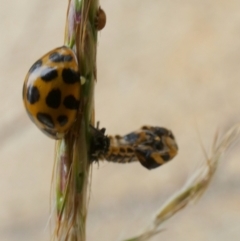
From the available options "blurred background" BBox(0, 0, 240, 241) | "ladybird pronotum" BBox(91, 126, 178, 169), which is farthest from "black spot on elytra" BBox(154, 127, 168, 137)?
"blurred background" BBox(0, 0, 240, 241)

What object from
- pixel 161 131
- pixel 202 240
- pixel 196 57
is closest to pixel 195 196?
pixel 161 131

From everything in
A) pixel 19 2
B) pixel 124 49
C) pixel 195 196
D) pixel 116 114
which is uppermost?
pixel 19 2

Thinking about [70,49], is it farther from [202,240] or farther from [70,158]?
[202,240]

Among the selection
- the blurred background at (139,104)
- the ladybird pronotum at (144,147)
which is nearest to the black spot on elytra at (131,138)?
the ladybird pronotum at (144,147)

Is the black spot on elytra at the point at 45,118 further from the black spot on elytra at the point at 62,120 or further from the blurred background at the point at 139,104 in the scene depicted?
the blurred background at the point at 139,104

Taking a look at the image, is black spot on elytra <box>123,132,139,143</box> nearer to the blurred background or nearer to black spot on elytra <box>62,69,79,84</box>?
black spot on elytra <box>62,69,79,84</box>

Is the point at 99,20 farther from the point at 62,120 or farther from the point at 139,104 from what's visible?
the point at 139,104
